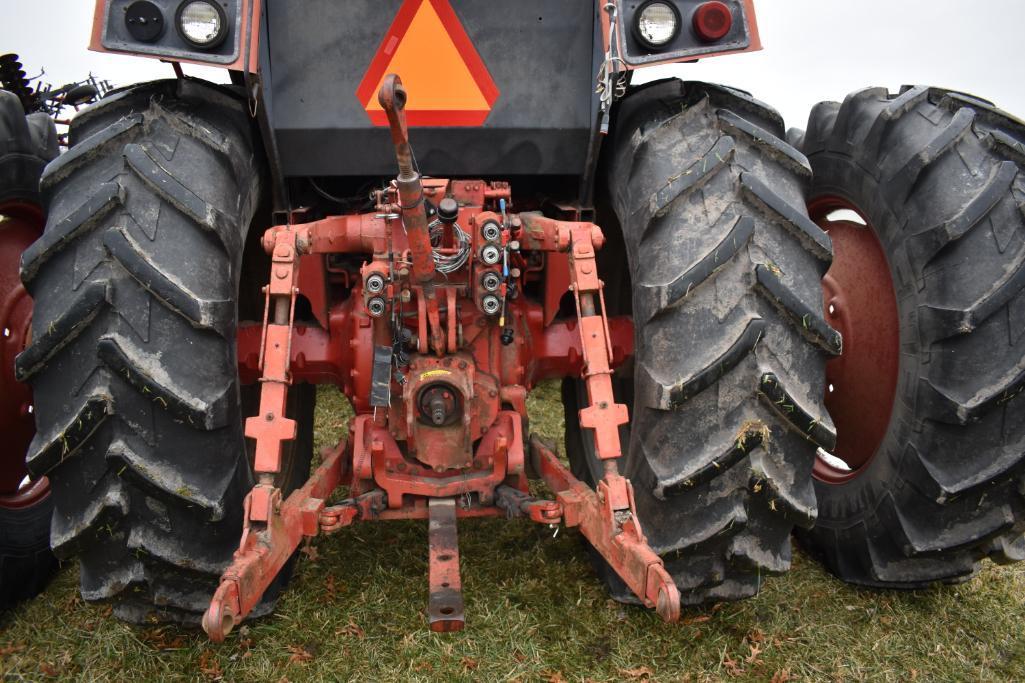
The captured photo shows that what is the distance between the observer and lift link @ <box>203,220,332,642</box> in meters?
2.11

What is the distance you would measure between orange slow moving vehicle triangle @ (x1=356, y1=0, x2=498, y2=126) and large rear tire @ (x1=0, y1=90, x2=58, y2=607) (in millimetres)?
1563

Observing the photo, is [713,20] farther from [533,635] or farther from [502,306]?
[533,635]

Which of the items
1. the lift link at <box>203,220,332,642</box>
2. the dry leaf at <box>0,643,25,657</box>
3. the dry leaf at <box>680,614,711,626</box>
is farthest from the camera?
the dry leaf at <box>680,614,711,626</box>

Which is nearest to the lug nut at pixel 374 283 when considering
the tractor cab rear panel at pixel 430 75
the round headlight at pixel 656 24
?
the tractor cab rear panel at pixel 430 75

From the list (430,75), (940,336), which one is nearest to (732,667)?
(940,336)

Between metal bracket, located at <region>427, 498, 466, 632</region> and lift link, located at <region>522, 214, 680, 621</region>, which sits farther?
metal bracket, located at <region>427, 498, 466, 632</region>

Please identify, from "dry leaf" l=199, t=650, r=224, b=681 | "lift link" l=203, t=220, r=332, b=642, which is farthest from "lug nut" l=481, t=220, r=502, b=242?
"dry leaf" l=199, t=650, r=224, b=681

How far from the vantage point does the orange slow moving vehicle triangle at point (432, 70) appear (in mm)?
2957

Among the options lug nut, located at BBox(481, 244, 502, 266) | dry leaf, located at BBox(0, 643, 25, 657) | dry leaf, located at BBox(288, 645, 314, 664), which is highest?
lug nut, located at BBox(481, 244, 502, 266)

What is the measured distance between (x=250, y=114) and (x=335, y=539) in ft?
6.02

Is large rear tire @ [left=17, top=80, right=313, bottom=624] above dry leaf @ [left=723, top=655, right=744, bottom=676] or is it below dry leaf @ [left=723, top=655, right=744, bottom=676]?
above

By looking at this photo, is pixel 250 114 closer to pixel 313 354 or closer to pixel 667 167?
pixel 313 354

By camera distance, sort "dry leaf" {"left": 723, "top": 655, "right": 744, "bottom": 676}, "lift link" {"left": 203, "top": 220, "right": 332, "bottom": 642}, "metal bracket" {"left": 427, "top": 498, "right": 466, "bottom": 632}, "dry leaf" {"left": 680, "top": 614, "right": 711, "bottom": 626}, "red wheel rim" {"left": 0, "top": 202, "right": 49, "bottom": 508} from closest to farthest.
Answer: "lift link" {"left": 203, "top": 220, "right": 332, "bottom": 642}
"metal bracket" {"left": 427, "top": 498, "right": 466, "bottom": 632}
"dry leaf" {"left": 723, "top": 655, "right": 744, "bottom": 676}
"dry leaf" {"left": 680, "top": 614, "right": 711, "bottom": 626}
"red wheel rim" {"left": 0, "top": 202, "right": 49, "bottom": 508}

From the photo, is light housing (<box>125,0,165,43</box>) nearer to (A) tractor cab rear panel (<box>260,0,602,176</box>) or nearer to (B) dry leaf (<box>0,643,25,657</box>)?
(A) tractor cab rear panel (<box>260,0,602,176</box>)
